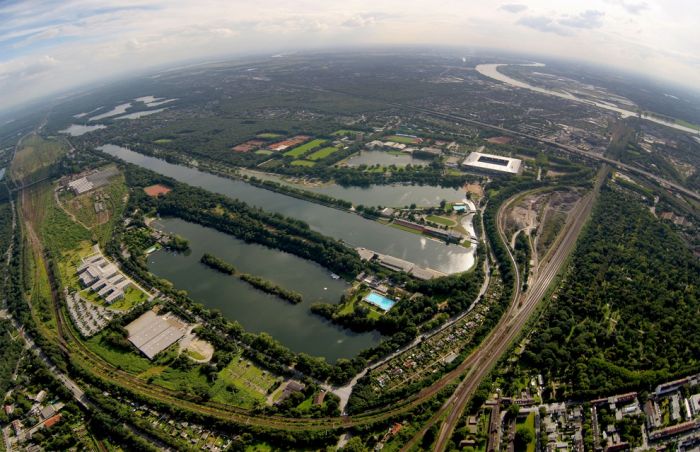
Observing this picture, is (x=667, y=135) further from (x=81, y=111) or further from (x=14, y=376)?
(x=81, y=111)

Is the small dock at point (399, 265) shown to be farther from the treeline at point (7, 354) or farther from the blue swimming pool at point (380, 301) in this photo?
the treeline at point (7, 354)

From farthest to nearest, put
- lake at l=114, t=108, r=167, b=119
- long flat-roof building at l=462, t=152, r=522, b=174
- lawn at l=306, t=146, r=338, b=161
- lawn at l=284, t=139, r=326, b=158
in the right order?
1. lake at l=114, t=108, r=167, b=119
2. lawn at l=284, t=139, r=326, b=158
3. lawn at l=306, t=146, r=338, b=161
4. long flat-roof building at l=462, t=152, r=522, b=174

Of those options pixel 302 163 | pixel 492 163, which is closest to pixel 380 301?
pixel 492 163

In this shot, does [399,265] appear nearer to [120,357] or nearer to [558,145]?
[120,357]

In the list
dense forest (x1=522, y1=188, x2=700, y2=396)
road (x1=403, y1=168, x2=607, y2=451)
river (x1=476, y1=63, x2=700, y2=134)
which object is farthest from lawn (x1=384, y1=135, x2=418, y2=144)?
river (x1=476, y1=63, x2=700, y2=134)

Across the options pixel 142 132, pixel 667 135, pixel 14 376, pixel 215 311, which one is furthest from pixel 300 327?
pixel 667 135

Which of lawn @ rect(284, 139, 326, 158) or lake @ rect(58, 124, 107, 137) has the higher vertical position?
lawn @ rect(284, 139, 326, 158)

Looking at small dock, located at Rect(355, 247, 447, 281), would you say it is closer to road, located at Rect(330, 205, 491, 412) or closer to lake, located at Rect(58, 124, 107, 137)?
road, located at Rect(330, 205, 491, 412)
